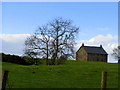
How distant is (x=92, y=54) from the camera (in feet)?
359

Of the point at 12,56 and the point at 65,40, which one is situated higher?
the point at 65,40

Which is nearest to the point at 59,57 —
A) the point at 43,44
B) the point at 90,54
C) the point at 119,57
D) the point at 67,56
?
the point at 67,56

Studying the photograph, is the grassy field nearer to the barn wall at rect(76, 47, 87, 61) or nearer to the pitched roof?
the pitched roof

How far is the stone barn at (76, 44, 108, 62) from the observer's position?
109 metres

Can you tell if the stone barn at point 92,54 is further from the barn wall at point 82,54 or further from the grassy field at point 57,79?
the grassy field at point 57,79

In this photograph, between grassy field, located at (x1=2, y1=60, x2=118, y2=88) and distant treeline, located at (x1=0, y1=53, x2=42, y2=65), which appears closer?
grassy field, located at (x1=2, y1=60, x2=118, y2=88)

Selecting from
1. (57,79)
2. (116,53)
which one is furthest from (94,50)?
(57,79)

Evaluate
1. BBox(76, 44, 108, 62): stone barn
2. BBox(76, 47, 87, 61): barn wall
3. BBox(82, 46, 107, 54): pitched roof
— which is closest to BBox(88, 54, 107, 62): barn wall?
BBox(76, 44, 108, 62): stone barn

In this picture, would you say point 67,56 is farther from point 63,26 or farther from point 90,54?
point 90,54

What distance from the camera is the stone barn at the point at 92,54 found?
109 meters

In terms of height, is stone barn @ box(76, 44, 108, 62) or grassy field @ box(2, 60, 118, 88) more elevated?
stone barn @ box(76, 44, 108, 62)

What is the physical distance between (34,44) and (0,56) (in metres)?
6.58

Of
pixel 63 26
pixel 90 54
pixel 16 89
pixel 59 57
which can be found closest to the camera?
pixel 16 89

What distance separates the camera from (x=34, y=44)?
47.4 metres
